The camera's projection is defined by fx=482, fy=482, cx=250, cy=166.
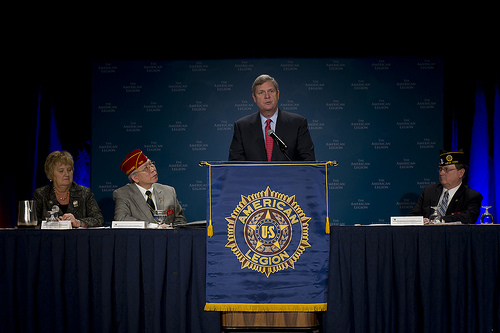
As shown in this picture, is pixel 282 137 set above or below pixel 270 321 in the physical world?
above

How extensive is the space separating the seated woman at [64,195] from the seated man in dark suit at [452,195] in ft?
9.20

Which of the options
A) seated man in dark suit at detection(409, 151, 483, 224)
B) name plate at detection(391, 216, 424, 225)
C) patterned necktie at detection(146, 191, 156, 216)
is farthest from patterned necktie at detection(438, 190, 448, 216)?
patterned necktie at detection(146, 191, 156, 216)

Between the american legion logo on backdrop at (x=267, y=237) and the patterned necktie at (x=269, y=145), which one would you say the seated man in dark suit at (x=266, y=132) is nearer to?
the patterned necktie at (x=269, y=145)

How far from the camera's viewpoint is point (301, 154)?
3.31 m

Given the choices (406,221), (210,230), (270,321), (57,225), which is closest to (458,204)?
(406,221)

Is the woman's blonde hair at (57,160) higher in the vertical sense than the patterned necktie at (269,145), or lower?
lower

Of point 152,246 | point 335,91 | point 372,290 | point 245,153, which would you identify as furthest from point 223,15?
point 372,290

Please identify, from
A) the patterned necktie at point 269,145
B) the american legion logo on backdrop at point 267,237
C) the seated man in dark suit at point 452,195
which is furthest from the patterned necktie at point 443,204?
the american legion logo on backdrop at point 267,237

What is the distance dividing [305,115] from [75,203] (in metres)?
2.75

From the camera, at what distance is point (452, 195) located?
4188mm

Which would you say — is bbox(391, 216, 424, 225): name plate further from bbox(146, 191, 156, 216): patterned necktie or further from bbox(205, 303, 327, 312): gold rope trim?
bbox(146, 191, 156, 216): patterned necktie

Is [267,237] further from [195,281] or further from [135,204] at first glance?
[135,204]

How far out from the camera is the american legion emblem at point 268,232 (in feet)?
8.17

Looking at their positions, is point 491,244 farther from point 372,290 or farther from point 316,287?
point 316,287
